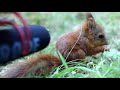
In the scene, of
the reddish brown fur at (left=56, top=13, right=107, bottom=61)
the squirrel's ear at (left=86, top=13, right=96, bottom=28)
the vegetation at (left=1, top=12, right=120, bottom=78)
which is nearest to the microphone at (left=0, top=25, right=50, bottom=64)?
the vegetation at (left=1, top=12, right=120, bottom=78)

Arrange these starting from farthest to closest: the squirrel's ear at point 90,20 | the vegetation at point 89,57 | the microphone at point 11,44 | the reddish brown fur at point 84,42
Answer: the squirrel's ear at point 90,20 < the reddish brown fur at point 84,42 < the vegetation at point 89,57 < the microphone at point 11,44

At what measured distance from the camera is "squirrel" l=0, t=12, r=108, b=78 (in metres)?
2.84

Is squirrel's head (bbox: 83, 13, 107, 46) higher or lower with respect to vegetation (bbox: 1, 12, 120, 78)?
higher

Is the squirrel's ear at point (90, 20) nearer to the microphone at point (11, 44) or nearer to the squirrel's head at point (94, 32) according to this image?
the squirrel's head at point (94, 32)

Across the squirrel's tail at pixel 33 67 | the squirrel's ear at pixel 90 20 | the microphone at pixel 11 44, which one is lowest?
the squirrel's tail at pixel 33 67

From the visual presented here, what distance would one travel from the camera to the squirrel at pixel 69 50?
2842 mm

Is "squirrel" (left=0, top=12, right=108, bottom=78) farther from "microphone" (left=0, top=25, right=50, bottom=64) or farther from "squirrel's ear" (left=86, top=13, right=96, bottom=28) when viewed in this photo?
"microphone" (left=0, top=25, right=50, bottom=64)

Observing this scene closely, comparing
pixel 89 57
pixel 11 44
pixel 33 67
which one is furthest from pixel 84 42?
pixel 11 44

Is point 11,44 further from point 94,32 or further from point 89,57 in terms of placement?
point 94,32

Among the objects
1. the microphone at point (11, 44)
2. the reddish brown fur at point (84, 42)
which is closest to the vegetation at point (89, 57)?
the reddish brown fur at point (84, 42)
